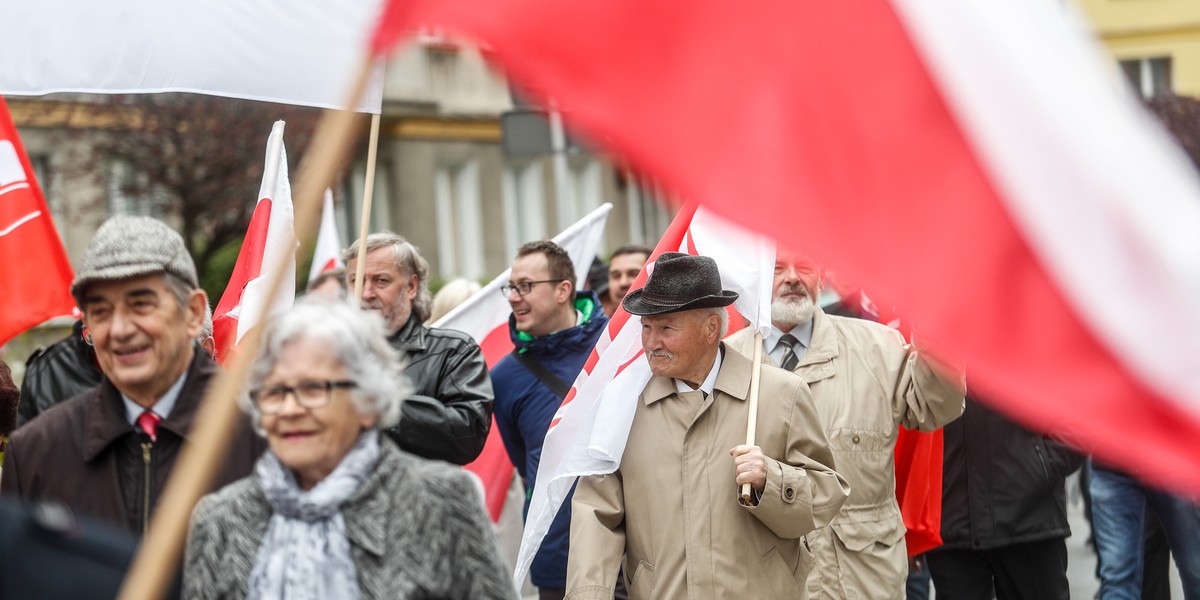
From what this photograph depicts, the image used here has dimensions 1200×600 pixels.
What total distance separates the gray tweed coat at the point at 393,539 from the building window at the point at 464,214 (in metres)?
32.3

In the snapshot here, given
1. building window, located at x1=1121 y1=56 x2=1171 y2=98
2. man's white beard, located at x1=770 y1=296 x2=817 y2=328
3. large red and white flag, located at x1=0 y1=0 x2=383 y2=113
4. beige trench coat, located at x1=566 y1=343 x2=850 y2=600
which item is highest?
building window, located at x1=1121 y1=56 x2=1171 y2=98

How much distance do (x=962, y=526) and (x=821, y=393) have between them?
3.86 ft

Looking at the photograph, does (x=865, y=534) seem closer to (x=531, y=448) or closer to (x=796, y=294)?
(x=796, y=294)

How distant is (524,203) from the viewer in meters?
37.6

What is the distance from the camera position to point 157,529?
336 centimetres

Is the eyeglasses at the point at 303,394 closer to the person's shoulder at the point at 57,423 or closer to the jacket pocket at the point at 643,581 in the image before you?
the person's shoulder at the point at 57,423

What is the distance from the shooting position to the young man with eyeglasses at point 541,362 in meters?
7.33

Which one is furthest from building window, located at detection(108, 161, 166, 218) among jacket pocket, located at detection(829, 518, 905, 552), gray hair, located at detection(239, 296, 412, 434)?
gray hair, located at detection(239, 296, 412, 434)

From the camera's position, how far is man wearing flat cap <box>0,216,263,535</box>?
397 cm

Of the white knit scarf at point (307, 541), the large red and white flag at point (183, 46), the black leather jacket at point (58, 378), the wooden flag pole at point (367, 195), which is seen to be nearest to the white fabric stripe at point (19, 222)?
the black leather jacket at point (58, 378)

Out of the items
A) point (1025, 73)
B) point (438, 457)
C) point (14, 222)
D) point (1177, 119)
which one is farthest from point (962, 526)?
point (1177, 119)

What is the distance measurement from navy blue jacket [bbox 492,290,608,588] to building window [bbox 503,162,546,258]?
95.2 ft

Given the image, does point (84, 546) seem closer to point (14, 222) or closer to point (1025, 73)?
point (1025, 73)

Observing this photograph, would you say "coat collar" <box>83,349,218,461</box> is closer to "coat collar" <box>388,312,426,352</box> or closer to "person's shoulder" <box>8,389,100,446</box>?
"person's shoulder" <box>8,389,100,446</box>
